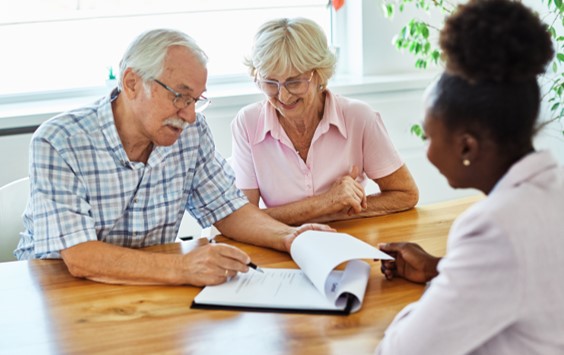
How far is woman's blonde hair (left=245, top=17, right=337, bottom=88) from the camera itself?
2.15m

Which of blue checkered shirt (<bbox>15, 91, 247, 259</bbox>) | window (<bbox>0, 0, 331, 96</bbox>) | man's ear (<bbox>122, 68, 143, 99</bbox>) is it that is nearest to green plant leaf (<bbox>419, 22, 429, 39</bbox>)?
window (<bbox>0, 0, 331, 96</bbox>)

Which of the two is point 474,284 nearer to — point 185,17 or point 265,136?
point 265,136

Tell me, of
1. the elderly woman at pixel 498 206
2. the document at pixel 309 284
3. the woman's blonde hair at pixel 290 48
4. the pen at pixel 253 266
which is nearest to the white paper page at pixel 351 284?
the document at pixel 309 284

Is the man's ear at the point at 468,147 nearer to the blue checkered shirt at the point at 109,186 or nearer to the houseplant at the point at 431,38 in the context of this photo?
the blue checkered shirt at the point at 109,186

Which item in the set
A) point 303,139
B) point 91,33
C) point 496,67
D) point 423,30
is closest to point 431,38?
point 423,30

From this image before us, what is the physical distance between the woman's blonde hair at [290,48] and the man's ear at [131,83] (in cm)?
46

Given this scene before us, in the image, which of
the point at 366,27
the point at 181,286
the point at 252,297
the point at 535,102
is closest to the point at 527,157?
the point at 535,102

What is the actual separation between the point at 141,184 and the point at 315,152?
60 centimetres

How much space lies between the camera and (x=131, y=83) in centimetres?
186

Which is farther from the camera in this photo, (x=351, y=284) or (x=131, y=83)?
(x=131, y=83)

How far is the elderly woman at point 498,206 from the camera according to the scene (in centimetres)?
96

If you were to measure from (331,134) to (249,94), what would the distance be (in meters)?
0.87

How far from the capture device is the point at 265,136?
2283 mm

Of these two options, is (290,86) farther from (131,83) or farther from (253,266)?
(253,266)
